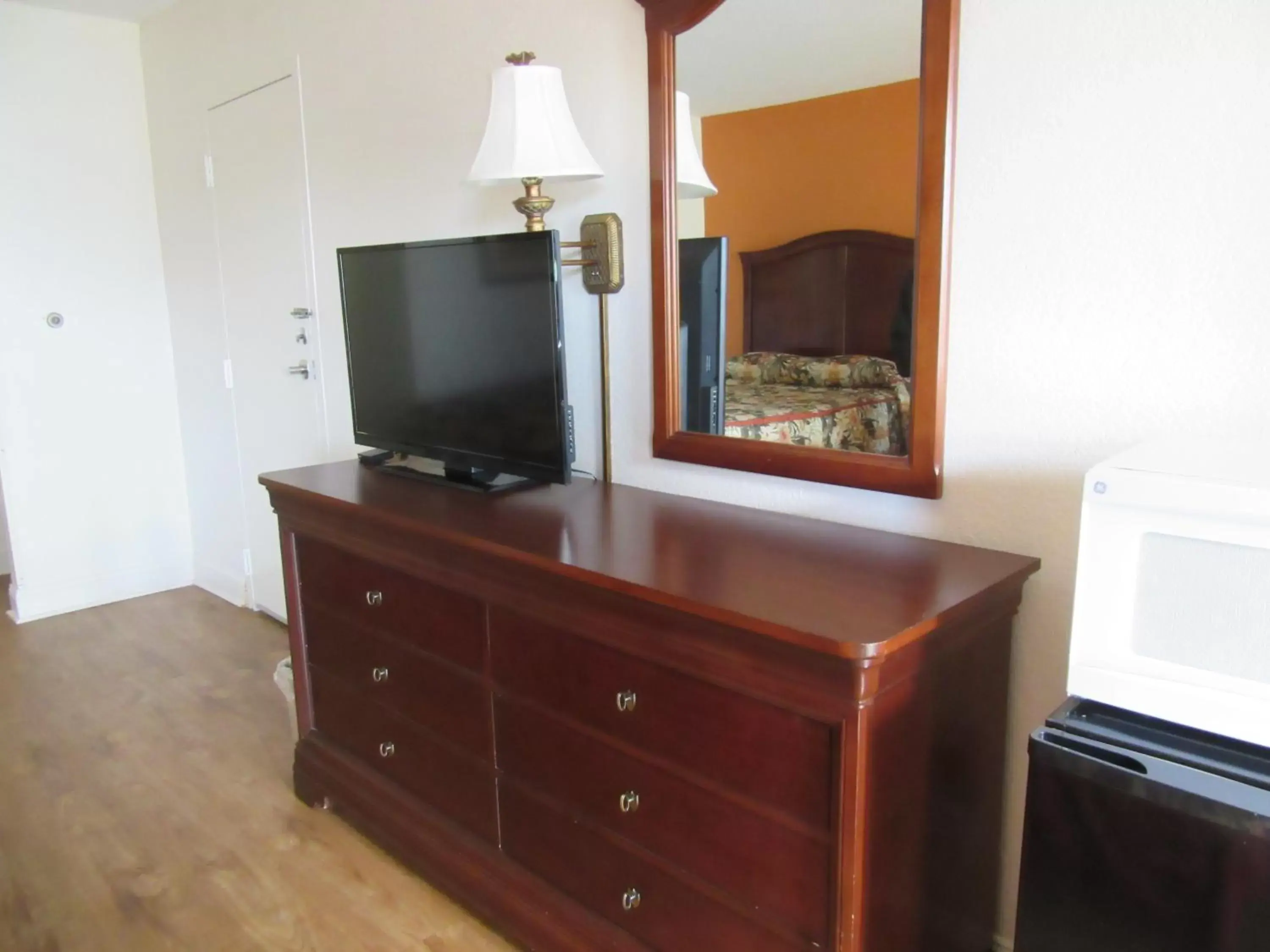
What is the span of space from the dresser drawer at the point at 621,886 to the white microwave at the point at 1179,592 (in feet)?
1.98

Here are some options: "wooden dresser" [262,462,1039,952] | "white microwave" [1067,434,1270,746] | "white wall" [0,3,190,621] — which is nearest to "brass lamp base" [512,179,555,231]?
"wooden dresser" [262,462,1039,952]

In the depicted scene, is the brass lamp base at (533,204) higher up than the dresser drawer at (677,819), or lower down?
higher up

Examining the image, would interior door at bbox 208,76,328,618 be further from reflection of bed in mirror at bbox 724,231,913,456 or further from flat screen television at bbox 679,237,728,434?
reflection of bed in mirror at bbox 724,231,913,456

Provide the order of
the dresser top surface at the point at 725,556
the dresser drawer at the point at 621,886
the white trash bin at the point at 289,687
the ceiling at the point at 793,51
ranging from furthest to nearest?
the white trash bin at the point at 289,687 < the ceiling at the point at 793,51 < the dresser drawer at the point at 621,886 < the dresser top surface at the point at 725,556

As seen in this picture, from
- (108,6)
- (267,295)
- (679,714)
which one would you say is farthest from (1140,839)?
(108,6)

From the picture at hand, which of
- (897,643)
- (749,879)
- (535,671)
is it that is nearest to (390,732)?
(535,671)

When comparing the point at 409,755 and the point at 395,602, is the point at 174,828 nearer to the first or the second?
the point at 409,755

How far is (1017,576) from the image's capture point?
136 centimetres

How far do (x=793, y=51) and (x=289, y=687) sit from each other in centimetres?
208

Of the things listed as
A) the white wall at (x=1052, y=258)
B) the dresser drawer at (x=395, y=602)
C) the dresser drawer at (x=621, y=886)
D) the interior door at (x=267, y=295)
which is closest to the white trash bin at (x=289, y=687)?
the dresser drawer at (x=395, y=602)

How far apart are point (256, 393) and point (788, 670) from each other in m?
2.81

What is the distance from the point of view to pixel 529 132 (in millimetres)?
1838

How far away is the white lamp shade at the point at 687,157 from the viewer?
1.83 m

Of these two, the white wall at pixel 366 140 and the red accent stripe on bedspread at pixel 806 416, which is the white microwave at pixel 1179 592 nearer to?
the red accent stripe on bedspread at pixel 806 416
